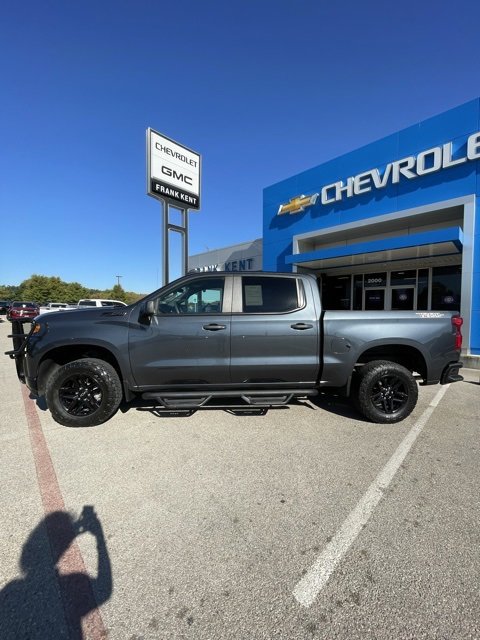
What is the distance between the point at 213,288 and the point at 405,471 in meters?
3.07

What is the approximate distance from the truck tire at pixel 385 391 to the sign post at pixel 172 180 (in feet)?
26.7

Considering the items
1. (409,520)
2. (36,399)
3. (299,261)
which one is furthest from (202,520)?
(299,261)

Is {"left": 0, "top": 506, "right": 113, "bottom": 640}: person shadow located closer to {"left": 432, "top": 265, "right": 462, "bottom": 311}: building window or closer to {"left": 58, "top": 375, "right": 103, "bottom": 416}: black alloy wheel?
{"left": 58, "top": 375, "right": 103, "bottom": 416}: black alloy wheel

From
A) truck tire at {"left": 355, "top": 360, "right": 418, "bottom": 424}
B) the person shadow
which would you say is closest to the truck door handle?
truck tire at {"left": 355, "top": 360, "right": 418, "bottom": 424}

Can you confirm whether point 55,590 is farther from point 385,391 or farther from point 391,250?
point 391,250

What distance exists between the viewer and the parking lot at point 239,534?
1.66 metres

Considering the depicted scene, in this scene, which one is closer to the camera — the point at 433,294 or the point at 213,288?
the point at 213,288

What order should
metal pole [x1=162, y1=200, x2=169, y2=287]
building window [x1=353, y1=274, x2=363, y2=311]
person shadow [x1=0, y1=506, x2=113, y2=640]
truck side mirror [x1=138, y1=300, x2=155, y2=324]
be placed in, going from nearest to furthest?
person shadow [x1=0, y1=506, x2=113, y2=640] < truck side mirror [x1=138, y1=300, x2=155, y2=324] < metal pole [x1=162, y1=200, x2=169, y2=287] < building window [x1=353, y1=274, x2=363, y2=311]

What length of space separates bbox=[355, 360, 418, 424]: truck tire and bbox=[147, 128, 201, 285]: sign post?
813 centimetres

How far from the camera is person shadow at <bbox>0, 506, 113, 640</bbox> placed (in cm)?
159

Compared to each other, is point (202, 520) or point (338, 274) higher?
point (338, 274)

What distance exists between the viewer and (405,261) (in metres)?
12.5

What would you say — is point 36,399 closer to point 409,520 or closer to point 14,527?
point 14,527

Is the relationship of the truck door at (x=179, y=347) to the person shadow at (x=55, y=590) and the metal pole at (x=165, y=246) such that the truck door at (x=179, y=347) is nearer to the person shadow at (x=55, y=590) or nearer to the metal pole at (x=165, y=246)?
the person shadow at (x=55, y=590)
